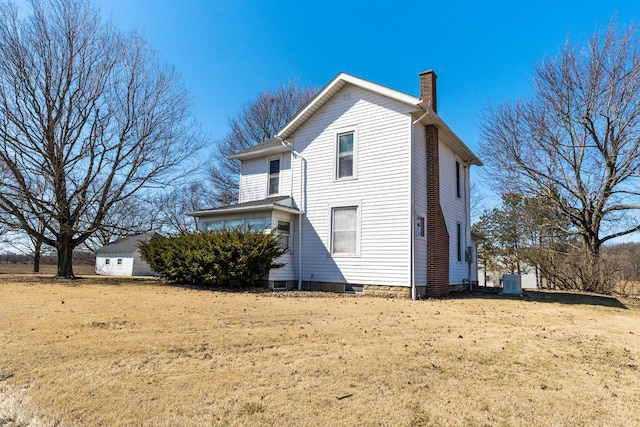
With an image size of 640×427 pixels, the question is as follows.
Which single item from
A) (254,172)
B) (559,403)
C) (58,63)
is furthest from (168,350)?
(58,63)

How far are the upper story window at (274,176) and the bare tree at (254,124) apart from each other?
1168 cm

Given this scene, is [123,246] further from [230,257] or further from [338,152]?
[338,152]

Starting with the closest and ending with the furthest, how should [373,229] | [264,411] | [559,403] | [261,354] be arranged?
[264,411]
[559,403]
[261,354]
[373,229]

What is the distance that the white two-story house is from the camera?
11.6 meters

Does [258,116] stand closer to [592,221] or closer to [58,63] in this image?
[58,63]

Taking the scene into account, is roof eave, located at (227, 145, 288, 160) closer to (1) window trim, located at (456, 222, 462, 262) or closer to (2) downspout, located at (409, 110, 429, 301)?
(2) downspout, located at (409, 110, 429, 301)

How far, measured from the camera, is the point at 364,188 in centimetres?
1234

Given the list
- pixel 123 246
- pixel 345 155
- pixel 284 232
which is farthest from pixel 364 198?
pixel 123 246

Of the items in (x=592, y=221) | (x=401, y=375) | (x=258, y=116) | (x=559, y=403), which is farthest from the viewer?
(x=258, y=116)

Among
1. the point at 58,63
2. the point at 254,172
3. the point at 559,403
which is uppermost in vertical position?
the point at 58,63

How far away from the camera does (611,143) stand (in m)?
15.7

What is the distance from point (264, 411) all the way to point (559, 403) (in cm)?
246

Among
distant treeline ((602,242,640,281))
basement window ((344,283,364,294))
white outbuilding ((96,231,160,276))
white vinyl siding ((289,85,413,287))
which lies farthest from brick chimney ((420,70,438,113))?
white outbuilding ((96,231,160,276))

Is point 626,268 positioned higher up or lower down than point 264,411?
higher up
